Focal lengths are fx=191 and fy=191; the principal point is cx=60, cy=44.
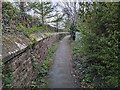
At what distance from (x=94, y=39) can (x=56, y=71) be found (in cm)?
247

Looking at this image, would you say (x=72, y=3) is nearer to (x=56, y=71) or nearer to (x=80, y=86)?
(x=56, y=71)

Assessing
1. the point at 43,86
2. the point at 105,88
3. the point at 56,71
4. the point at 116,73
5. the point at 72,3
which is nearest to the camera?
the point at 116,73

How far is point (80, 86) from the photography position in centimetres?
586

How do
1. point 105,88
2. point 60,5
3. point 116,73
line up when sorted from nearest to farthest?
point 116,73, point 105,88, point 60,5

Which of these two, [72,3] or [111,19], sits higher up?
[72,3]

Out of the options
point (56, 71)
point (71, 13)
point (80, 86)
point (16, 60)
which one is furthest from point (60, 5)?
point (16, 60)

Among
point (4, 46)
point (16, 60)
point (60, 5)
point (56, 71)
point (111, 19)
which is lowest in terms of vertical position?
point (56, 71)

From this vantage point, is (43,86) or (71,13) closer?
(43,86)

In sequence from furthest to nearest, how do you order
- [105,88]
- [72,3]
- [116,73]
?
[72,3] → [105,88] → [116,73]

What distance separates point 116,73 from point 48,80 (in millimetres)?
2720

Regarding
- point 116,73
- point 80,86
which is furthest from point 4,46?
point 80,86

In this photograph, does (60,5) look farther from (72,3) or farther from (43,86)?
(43,86)

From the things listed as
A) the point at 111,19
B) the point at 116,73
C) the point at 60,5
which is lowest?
the point at 116,73

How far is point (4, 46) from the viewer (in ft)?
10.9
